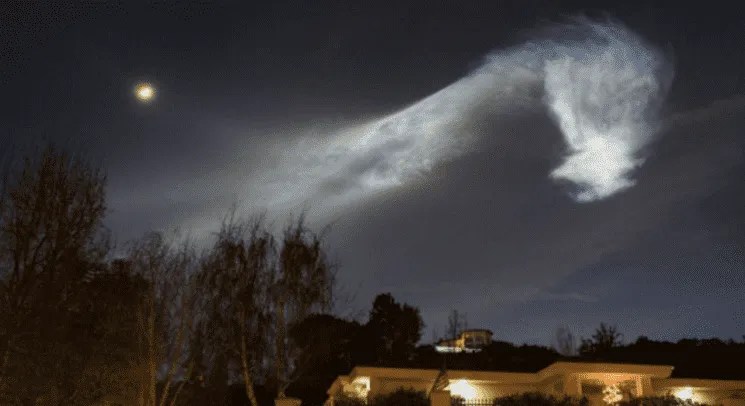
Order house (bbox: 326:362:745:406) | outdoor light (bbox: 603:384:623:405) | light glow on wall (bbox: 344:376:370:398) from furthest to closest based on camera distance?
light glow on wall (bbox: 344:376:370:398) → house (bbox: 326:362:745:406) → outdoor light (bbox: 603:384:623:405)

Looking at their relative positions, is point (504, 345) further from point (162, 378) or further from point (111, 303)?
point (111, 303)

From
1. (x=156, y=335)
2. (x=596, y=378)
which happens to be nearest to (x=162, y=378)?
(x=156, y=335)

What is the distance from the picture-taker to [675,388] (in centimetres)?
2897

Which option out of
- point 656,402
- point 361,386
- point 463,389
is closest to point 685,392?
point 656,402

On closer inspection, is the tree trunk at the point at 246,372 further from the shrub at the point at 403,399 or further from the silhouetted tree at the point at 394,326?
the silhouetted tree at the point at 394,326

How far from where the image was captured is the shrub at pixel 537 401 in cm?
2398

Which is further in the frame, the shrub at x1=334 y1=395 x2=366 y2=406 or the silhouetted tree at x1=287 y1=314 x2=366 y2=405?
the silhouetted tree at x1=287 y1=314 x2=366 y2=405

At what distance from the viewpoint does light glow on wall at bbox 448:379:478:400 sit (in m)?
29.2

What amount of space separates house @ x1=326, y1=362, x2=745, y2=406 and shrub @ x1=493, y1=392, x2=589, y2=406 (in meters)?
2.74

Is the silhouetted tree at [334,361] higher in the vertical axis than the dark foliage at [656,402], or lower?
higher

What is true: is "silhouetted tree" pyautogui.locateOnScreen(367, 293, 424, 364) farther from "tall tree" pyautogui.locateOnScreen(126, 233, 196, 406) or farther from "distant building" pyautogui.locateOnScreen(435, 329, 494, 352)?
"tall tree" pyautogui.locateOnScreen(126, 233, 196, 406)

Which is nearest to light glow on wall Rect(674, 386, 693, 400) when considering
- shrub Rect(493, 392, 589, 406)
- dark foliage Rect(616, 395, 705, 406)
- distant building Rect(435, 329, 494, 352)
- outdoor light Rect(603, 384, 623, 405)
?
outdoor light Rect(603, 384, 623, 405)

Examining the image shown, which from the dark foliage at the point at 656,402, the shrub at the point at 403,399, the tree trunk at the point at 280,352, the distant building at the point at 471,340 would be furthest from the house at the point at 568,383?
the distant building at the point at 471,340

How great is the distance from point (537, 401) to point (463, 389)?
5.72m
